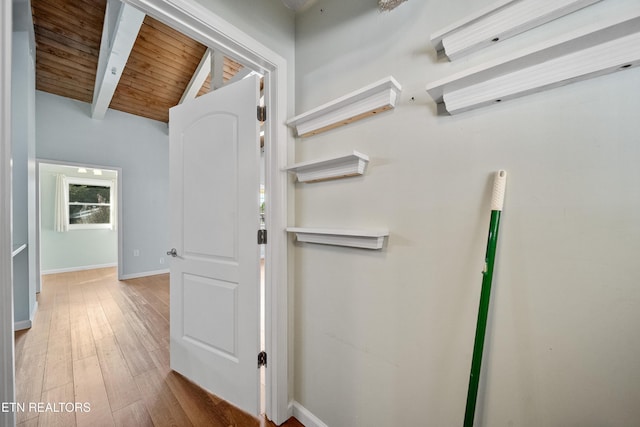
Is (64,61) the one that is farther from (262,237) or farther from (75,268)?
(262,237)

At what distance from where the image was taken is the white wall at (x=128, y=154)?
379 centimetres

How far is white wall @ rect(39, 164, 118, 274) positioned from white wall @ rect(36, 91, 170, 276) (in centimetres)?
141

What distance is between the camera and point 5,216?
2.21 ft

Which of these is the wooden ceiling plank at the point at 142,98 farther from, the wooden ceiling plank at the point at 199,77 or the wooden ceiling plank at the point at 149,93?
the wooden ceiling plank at the point at 199,77

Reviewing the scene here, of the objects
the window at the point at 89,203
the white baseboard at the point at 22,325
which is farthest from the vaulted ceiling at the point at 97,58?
the white baseboard at the point at 22,325

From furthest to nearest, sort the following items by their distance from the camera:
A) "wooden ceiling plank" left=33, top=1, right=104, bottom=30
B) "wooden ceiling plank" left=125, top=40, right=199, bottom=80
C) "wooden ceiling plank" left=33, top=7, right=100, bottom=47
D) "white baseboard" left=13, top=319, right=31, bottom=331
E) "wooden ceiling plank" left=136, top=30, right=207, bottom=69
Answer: "wooden ceiling plank" left=125, top=40, right=199, bottom=80 < "wooden ceiling plank" left=136, top=30, right=207, bottom=69 < "wooden ceiling plank" left=33, top=7, right=100, bottom=47 < "wooden ceiling plank" left=33, top=1, right=104, bottom=30 < "white baseboard" left=13, top=319, right=31, bottom=331

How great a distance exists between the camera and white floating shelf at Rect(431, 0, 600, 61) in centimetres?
68

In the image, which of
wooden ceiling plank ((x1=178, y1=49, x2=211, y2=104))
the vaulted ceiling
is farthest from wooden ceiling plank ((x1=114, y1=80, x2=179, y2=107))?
wooden ceiling plank ((x1=178, y1=49, x2=211, y2=104))

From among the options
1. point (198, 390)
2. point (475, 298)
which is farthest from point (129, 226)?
point (475, 298)

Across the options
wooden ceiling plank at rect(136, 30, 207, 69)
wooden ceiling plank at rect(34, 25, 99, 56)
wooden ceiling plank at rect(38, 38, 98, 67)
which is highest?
wooden ceiling plank at rect(136, 30, 207, 69)

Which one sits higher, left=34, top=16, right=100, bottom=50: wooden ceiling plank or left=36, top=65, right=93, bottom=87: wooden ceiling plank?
left=34, top=16, right=100, bottom=50: wooden ceiling plank

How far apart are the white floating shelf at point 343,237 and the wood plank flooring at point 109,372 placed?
1088 millimetres

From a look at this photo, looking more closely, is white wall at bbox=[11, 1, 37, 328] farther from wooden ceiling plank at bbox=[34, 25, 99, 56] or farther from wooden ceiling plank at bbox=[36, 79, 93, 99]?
wooden ceiling plank at bbox=[36, 79, 93, 99]

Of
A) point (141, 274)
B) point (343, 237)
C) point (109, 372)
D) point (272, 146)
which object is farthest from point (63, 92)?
point (343, 237)
